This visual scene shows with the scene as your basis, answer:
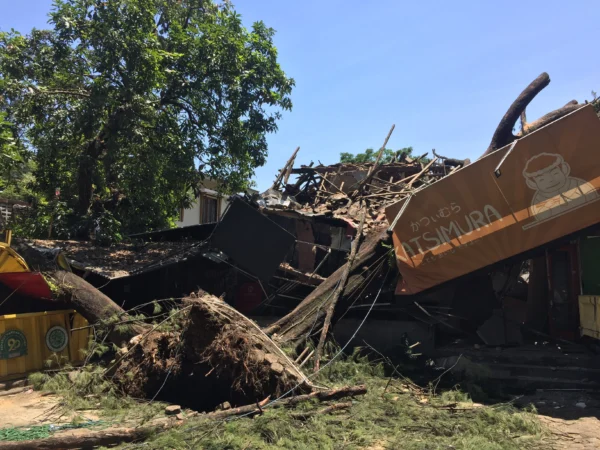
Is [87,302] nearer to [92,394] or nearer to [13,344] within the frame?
[13,344]

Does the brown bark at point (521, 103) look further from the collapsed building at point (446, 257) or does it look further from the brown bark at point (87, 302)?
the brown bark at point (87, 302)

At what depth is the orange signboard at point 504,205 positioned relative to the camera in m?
7.58

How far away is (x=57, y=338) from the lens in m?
9.10

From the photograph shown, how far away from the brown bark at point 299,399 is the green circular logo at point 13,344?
15.1 ft

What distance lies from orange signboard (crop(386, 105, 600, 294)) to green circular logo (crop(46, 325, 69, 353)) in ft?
22.4

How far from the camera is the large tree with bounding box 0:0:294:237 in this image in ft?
34.8

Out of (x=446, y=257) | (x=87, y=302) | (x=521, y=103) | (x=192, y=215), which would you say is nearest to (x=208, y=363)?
(x=87, y=302)

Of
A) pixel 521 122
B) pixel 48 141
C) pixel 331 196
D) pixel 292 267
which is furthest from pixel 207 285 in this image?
pixel 521 122

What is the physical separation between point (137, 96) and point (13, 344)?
5705mm

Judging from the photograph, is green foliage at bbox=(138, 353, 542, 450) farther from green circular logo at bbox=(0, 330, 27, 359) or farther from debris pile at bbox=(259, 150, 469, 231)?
debris pile at bbox=(259, 150, 469, 231)

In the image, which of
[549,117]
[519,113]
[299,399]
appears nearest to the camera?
A: [299,399]

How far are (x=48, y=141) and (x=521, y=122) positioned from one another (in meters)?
11.1

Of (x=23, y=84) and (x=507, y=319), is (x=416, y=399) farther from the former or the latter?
(x=23, y=84)

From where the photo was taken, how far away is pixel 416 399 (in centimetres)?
704
